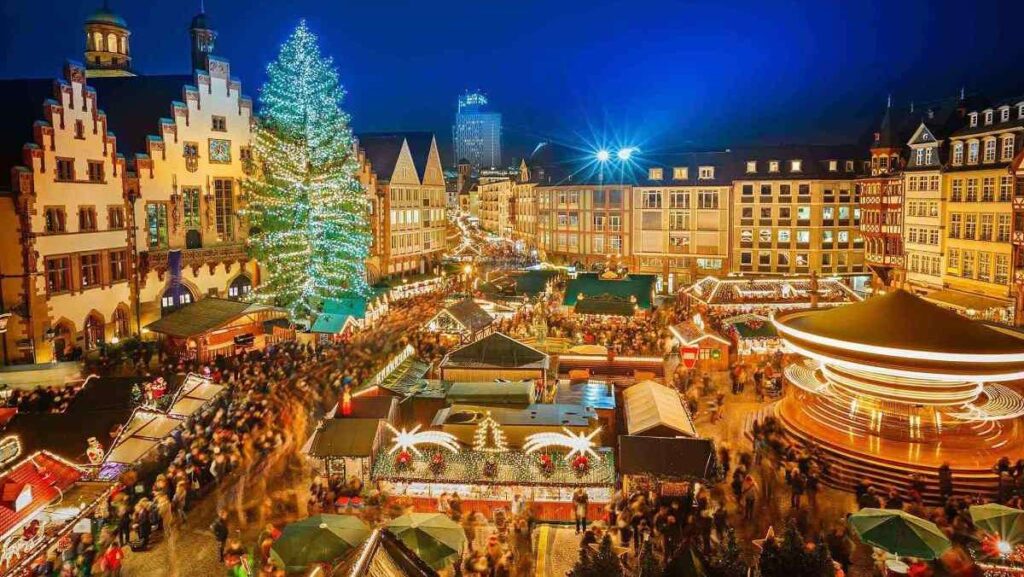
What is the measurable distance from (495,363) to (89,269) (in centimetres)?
1915

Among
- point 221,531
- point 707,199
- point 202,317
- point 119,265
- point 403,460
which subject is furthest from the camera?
point 707,199

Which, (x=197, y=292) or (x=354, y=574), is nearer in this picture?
(x=354, y=574)

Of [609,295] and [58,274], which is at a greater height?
[58,274]

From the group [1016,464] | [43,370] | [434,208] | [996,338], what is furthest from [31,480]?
[434,208]

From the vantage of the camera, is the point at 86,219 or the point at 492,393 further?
the point at 86,219

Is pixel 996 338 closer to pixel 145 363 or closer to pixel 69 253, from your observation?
pixel 145 363

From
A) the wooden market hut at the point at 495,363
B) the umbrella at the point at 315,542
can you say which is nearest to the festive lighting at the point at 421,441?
the umbrella at the point at 315,542

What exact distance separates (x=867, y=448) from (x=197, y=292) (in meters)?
32.3

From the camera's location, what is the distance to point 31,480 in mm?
13836

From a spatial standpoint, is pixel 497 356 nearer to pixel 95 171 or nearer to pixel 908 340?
pixel 908 340

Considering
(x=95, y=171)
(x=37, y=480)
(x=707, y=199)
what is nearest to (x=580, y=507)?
(x=37, y=480)

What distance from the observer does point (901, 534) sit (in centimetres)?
1393

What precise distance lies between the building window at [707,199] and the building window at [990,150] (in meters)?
20.6

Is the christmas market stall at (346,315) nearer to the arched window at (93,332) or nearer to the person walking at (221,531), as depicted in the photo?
the arched window at (93,332)
